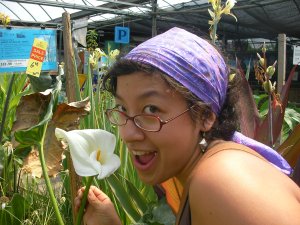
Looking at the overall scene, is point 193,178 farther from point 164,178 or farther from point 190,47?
point 190,47

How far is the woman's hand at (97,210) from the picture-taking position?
0.98 m

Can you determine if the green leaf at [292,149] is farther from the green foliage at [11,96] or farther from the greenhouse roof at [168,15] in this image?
the greenhouse roof at [168,15]

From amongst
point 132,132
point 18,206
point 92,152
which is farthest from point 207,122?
point 18,206

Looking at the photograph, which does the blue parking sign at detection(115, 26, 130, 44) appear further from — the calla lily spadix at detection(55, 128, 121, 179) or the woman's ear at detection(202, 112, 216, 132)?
the woman's ear at detection(202, 112, 216, 132)

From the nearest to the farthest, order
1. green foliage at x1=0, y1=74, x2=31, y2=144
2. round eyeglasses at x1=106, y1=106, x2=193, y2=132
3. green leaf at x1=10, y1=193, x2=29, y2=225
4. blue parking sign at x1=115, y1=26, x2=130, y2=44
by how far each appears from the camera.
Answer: round eyeglasses at x1=106, y1=106, x2=193, y2=132 → green leaf at x1=10, y1=193, x2=29, y2=225 → green foliage at x1=0, y1=74, x2=31, y2=144 → blue parking sign at x1=115, y1=26, x2=130, y2=44

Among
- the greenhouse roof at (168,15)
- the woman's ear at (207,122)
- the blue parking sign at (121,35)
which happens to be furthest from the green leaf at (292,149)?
the greenhouse roof at (168,15)

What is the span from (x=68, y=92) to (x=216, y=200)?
642 millimetres

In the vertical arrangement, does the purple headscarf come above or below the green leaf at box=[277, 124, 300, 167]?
above

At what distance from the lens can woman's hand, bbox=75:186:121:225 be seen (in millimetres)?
977

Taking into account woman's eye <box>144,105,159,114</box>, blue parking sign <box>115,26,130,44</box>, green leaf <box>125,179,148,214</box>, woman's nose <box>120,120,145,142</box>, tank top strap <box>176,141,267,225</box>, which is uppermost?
woman's eye <box>144,105,159,114</box>

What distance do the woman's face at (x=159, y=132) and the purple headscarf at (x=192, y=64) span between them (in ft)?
0.10

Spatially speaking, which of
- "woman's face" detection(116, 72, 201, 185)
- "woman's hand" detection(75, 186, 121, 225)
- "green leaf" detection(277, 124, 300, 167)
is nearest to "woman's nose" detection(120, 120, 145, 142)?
"woman's face" detection(116, 72, 201, 185)

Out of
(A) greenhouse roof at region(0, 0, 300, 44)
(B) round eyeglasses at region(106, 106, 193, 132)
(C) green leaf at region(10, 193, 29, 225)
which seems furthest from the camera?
(A) greenhouse roof at region(0, 0, 300, 44)

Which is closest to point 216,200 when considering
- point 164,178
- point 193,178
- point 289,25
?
point 193,178
